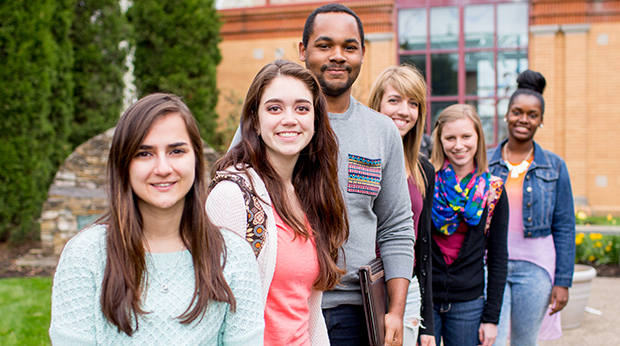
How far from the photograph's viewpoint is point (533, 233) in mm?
3178

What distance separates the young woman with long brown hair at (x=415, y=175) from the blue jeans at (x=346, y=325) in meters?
0.30

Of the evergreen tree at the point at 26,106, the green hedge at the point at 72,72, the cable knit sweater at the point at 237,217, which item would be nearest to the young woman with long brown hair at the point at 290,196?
the cable knit sweater at the point at 237,217

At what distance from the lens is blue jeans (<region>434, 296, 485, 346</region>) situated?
109 inches

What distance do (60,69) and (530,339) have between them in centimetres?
773

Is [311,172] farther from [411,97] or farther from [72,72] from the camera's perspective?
[72,72]

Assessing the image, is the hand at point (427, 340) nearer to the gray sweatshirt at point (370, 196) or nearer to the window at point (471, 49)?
the gray sweatshirt at point (370, 196)

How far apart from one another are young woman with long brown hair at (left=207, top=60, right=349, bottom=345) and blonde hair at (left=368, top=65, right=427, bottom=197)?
784 millimetres

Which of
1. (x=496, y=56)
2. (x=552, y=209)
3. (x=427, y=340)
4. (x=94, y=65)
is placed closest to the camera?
(x=427, y=340)

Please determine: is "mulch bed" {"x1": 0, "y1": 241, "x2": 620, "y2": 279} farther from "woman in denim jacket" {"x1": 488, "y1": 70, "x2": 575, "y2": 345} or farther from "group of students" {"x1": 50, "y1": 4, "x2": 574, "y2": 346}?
"group of students" {"x1": 50, "y1": 4, "x2": 574, "y2": 346}

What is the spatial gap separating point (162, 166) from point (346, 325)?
109 centimetres

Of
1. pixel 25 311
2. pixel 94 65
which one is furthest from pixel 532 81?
pixel 94 65

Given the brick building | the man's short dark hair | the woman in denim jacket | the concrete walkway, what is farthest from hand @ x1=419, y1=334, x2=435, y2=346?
the brick building

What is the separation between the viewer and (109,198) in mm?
1512

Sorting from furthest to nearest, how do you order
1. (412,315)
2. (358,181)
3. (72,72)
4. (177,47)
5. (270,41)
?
(270,41), (177,47), (72,72), (412,315), (358,181)
